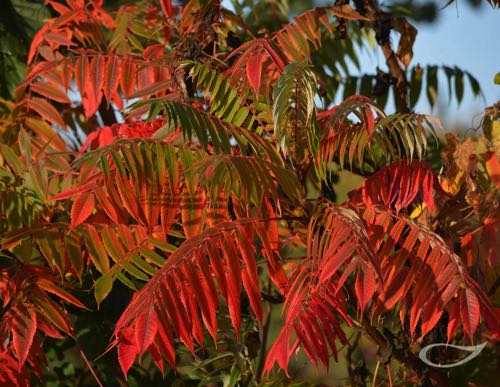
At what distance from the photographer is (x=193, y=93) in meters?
2.48

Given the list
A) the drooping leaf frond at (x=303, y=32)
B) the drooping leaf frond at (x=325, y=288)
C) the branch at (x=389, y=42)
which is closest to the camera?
the drooping leaf frond at (x=325, y=288)

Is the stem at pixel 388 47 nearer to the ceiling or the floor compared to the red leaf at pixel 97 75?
nearer to the floor

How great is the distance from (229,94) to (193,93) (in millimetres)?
438

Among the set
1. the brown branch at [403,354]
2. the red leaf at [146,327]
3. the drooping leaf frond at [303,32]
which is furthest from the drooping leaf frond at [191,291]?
the drooping leaf frond at [303,32]

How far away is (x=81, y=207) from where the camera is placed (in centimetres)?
198

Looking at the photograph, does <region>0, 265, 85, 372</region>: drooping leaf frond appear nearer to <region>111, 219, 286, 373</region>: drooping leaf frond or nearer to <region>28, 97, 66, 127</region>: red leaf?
<region>111, 219, 286, 373</region>: drooping leaf frond

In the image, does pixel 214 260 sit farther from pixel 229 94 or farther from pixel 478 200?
pixel 478 200

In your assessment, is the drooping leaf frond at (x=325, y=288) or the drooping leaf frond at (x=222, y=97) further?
the drooping leaf frond at (x=222, y=97)

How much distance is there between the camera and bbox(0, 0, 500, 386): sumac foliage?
68.6 inches

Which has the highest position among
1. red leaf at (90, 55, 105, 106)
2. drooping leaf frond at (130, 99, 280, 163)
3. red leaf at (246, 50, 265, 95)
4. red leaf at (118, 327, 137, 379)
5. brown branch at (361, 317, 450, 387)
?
red leaf at (90, 55, 105, 106)

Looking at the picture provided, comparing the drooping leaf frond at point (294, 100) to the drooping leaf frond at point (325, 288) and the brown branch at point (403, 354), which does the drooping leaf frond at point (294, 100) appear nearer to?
the drooping leaf frond at point (325, 288)

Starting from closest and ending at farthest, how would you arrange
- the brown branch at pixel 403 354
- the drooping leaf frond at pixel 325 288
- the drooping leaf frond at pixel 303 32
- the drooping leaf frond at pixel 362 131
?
1. the drooping leaf frond at pixel 325 288
2. the drooping leaf frond at pixel 362 131
3. the brown branch at pixel 403 354
4. the drooping leaf frond at pixel 303 32

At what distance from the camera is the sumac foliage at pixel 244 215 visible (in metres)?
1.74

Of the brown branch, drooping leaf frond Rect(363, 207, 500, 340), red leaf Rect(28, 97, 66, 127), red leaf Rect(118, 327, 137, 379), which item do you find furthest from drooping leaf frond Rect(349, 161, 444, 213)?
red leaf Rect(28, 97, 66, 127)
